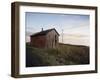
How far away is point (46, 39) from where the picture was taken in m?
2.04

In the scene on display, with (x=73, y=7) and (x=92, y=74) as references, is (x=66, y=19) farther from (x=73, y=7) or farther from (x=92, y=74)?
(x=92, y=74)

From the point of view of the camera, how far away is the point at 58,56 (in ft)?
6.81

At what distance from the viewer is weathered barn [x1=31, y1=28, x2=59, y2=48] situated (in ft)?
6.54

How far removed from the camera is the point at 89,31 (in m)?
2.22

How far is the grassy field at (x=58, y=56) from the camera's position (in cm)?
197

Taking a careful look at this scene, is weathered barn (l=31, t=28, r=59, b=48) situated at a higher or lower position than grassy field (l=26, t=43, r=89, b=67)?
higher

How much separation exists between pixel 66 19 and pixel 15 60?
588 millimetres

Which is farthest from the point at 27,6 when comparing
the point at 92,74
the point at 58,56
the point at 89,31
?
the point at 92,74

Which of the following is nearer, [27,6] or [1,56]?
[1,56]

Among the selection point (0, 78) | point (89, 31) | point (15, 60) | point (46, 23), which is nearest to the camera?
point (0, 78)

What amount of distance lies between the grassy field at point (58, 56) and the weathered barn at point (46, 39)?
41 mm

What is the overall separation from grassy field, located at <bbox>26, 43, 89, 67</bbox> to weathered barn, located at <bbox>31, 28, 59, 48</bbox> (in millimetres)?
41

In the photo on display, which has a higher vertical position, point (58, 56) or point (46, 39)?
point (46, 39)

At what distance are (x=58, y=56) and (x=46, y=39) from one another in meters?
0.19
